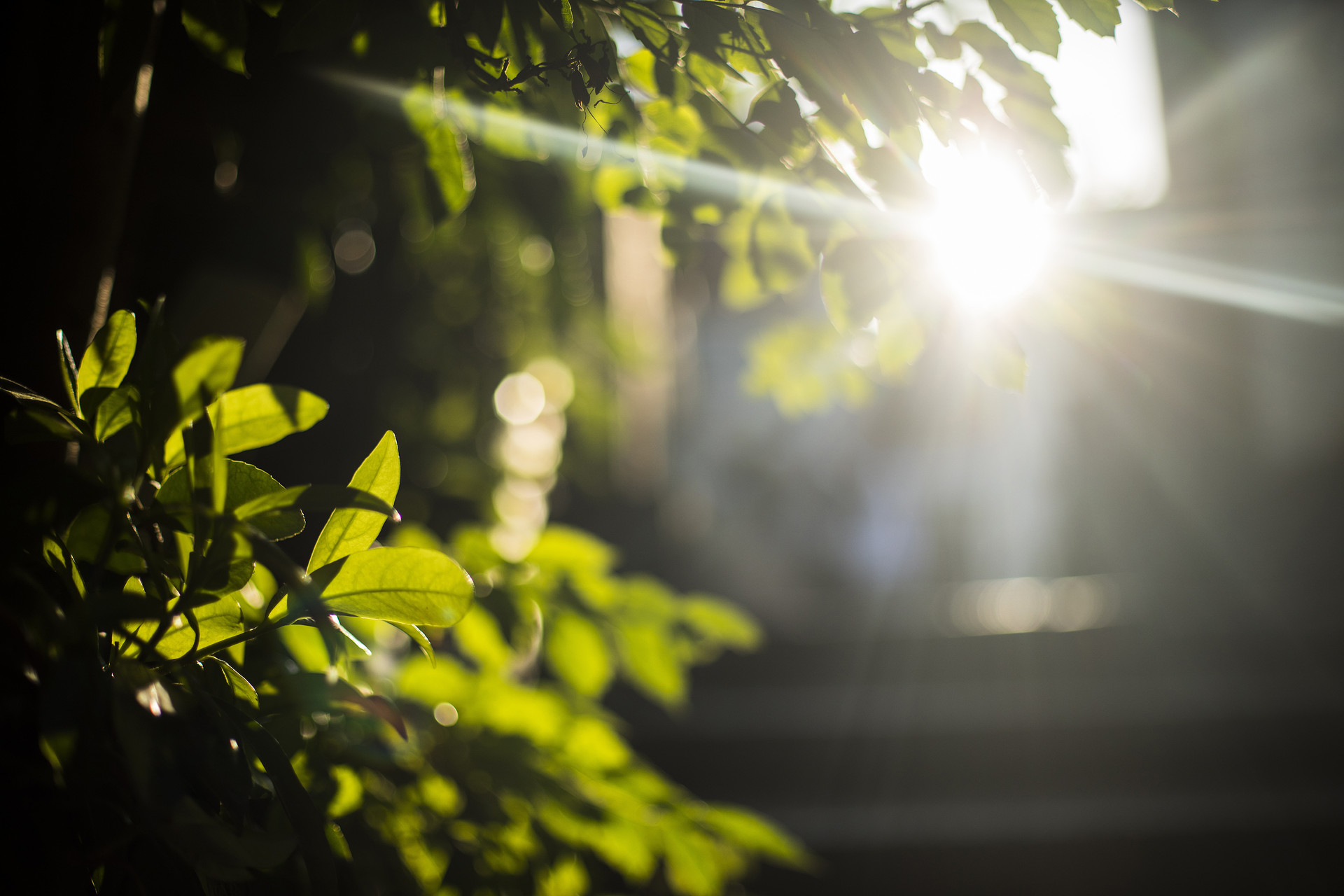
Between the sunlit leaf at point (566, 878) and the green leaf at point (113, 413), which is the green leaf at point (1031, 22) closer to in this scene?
the green leaf at point (113, 413)

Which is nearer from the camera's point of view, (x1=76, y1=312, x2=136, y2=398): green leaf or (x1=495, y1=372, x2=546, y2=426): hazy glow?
(x1=76, y1=312, x2=136, y2=398): green leaf

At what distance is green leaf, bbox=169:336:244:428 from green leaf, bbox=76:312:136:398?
0.34ft

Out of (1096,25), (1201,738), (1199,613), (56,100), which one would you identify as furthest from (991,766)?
(56,100)

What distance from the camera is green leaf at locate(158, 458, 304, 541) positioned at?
0.50 m

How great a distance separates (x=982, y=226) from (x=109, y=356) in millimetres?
795

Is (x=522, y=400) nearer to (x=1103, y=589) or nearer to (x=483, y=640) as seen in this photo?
(x=483, y=640)

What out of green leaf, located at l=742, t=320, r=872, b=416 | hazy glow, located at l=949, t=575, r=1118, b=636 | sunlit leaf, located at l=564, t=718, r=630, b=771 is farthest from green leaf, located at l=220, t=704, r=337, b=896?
hazy glow, located at l=949, t=575, r=1118, b=636

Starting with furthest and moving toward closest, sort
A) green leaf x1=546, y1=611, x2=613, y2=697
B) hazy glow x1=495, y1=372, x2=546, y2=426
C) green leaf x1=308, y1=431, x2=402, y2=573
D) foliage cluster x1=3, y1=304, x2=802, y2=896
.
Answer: hazy glow x1=495, y1=372, x2=546, y2=426 → green leaf x1=546, y1=611, x2=613, y2=697 → green leaf x1=308, y1=431, x2=402, y2=573 → foliage cluster x1=3, y1=304, x2=802, y2=896

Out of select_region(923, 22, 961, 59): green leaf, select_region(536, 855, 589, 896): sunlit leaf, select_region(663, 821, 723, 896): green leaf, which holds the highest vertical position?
select_region(923, 22, 961, 59): green leaf

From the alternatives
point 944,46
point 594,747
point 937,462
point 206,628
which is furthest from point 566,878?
point 937,462

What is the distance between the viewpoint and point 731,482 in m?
11.1

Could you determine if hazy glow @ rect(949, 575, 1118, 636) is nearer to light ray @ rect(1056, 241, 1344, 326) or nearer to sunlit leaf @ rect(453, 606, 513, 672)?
light ray @ rect(1056, 241, 1344, 326)

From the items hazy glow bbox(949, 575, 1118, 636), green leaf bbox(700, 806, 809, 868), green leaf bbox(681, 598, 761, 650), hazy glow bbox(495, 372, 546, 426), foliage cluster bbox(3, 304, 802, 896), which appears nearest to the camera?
foliage cluster bbox(3, 304, 802, 896)

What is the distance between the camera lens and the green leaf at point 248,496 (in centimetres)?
50
